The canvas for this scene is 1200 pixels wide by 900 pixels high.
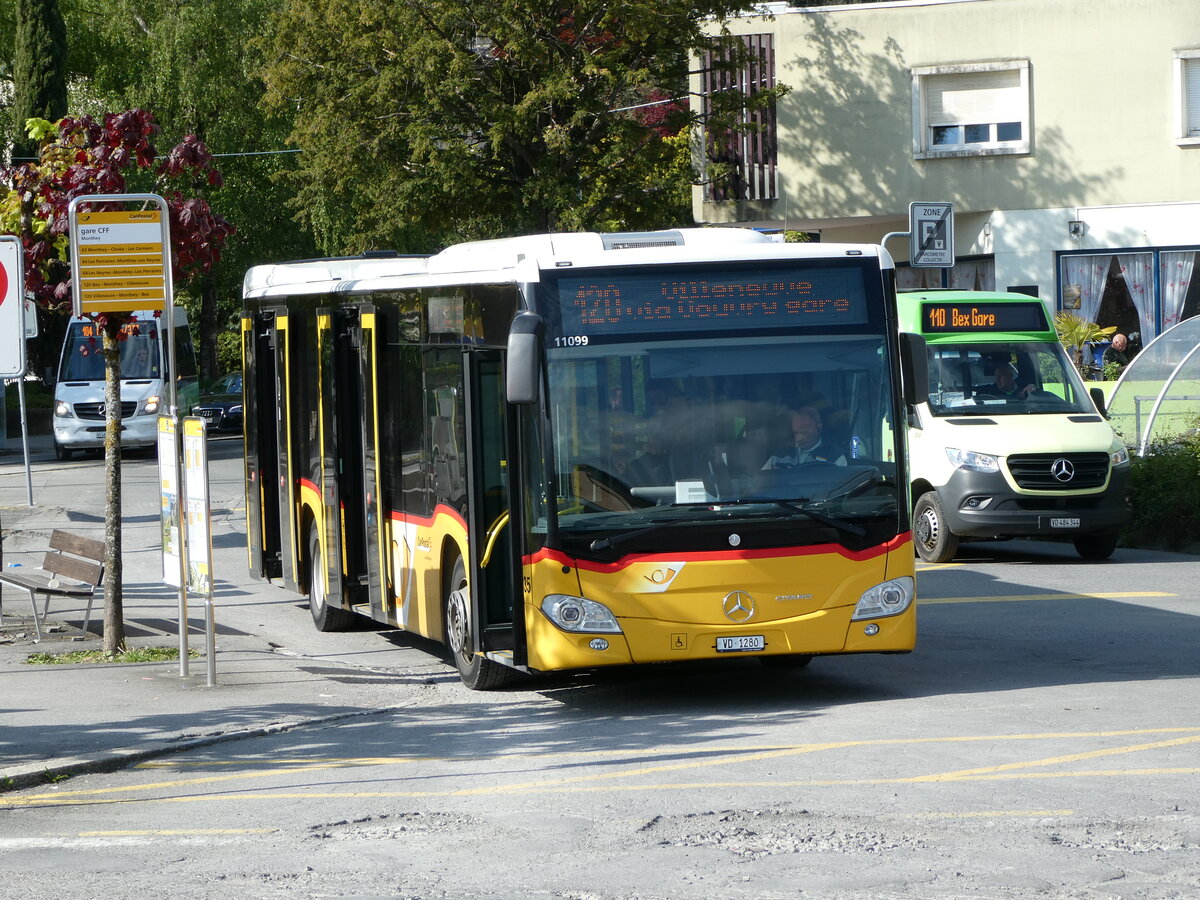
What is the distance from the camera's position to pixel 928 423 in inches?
712

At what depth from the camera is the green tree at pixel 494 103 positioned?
112 ft

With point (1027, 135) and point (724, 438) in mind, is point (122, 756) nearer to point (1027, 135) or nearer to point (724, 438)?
point (724, 438)

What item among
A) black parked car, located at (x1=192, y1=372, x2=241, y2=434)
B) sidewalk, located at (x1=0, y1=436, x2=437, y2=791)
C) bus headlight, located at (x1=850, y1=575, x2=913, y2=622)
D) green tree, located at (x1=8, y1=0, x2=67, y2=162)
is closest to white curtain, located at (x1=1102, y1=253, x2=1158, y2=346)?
sidewalk, located at (x1=0, y1=436, x2=437, y2=791)

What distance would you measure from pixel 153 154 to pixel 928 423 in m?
8.36

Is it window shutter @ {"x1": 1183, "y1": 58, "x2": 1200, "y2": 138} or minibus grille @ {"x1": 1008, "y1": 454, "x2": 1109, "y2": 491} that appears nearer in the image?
minibus grille @ {"x1": 1008, "y1": 454, "x2": 1109, "y2": 491}

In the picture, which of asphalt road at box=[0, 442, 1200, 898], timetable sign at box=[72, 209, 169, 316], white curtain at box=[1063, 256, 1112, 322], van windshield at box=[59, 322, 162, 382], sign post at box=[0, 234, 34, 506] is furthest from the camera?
van windshield at box=[59, 322, 162, 382]

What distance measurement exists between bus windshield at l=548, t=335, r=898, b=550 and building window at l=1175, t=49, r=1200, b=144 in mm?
23207

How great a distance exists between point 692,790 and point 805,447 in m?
2.75

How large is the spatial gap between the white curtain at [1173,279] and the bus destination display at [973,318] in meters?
13.8

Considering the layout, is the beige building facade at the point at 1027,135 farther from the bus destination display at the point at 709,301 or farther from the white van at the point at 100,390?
the bus destination display at the point at 709,301

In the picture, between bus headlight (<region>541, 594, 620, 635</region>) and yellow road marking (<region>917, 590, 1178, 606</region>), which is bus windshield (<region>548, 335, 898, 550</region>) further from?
yellow road marking (<region>917, 590, 1178, 606</region>)

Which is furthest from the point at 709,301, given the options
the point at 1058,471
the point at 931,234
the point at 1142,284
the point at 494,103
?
the point at 494,103

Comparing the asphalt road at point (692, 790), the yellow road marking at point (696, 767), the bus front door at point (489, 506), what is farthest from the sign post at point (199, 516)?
the yellow road marking at point (696, 767)

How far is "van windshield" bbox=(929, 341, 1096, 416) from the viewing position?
59.7 feet
